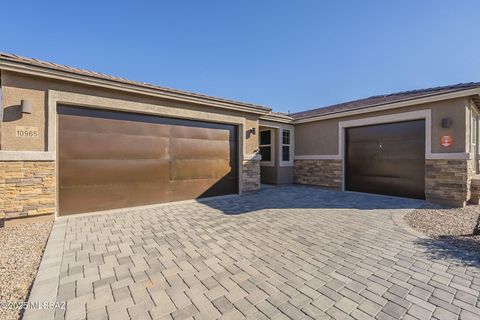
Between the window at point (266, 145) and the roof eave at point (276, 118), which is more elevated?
the roof eave at point (276, 118)

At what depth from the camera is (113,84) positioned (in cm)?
548

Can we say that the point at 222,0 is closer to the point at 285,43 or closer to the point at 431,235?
the point at 285,43

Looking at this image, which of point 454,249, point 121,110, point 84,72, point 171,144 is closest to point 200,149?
point 171,144

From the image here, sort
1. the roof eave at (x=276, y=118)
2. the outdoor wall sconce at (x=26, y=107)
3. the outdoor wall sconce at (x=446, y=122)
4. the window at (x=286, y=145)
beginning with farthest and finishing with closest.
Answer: the window at (x=286, y=145), the roof eave at (x=276, y=118), the outdoor wall sconce at (x=446, y=122), the outdoor wall sconce at (x=26, y=107)

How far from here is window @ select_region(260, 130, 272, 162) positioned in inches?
439

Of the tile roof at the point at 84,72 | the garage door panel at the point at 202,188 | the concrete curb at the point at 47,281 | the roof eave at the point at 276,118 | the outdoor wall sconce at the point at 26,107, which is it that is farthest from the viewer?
the roof eave at the point at 276,118

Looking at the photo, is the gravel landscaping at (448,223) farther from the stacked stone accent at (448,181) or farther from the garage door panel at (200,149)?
the garage door panel at (200,149)

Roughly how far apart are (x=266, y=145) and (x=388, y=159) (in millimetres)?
5363

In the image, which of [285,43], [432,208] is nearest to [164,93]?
[285,43]

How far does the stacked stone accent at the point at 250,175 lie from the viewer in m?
8.30

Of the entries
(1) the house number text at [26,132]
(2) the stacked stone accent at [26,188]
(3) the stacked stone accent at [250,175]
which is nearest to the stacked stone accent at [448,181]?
(3) the stacked stone accent at [250,175]

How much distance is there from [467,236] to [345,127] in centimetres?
586

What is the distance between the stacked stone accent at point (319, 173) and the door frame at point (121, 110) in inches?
155

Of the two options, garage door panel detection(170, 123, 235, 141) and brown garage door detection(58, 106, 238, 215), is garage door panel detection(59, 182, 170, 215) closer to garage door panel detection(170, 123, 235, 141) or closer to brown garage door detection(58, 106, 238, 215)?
brown garage door detection(58, 106, 238, 215)
